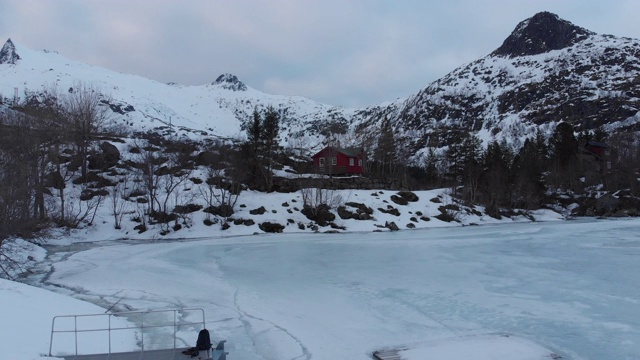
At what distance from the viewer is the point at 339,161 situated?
60.0 metres

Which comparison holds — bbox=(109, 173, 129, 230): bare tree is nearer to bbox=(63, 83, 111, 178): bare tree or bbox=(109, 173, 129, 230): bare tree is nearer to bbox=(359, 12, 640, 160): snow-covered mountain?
bbox=(63, 83, 111, 178): bare tree

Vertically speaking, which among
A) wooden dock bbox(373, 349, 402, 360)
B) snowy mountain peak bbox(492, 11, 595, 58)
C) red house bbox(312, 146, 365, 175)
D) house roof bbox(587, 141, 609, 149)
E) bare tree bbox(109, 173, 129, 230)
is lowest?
wooden dock bbox(373, 349, 402, 360)

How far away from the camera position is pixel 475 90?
593 feet

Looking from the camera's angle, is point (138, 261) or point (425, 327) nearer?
point (425, 327)

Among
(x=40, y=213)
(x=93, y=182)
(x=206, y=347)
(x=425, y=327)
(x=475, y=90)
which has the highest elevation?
(x=475, y=90)

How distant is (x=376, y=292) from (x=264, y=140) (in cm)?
3998

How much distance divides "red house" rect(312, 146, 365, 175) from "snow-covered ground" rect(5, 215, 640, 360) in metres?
33.2

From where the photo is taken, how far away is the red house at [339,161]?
58.8 m

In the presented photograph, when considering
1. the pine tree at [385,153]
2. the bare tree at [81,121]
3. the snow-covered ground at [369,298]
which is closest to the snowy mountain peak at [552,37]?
the pine tree at [385,153]

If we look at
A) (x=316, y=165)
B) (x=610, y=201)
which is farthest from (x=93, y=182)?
(x=610, y=201)

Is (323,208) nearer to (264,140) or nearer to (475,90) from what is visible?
(264,140)

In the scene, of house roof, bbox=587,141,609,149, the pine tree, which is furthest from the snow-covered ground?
house roof, bbox=587,141,609,149

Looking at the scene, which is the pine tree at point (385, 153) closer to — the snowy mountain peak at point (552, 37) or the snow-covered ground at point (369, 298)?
the snow-covered ground at point (369, 298)

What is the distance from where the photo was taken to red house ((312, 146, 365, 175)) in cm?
5881
